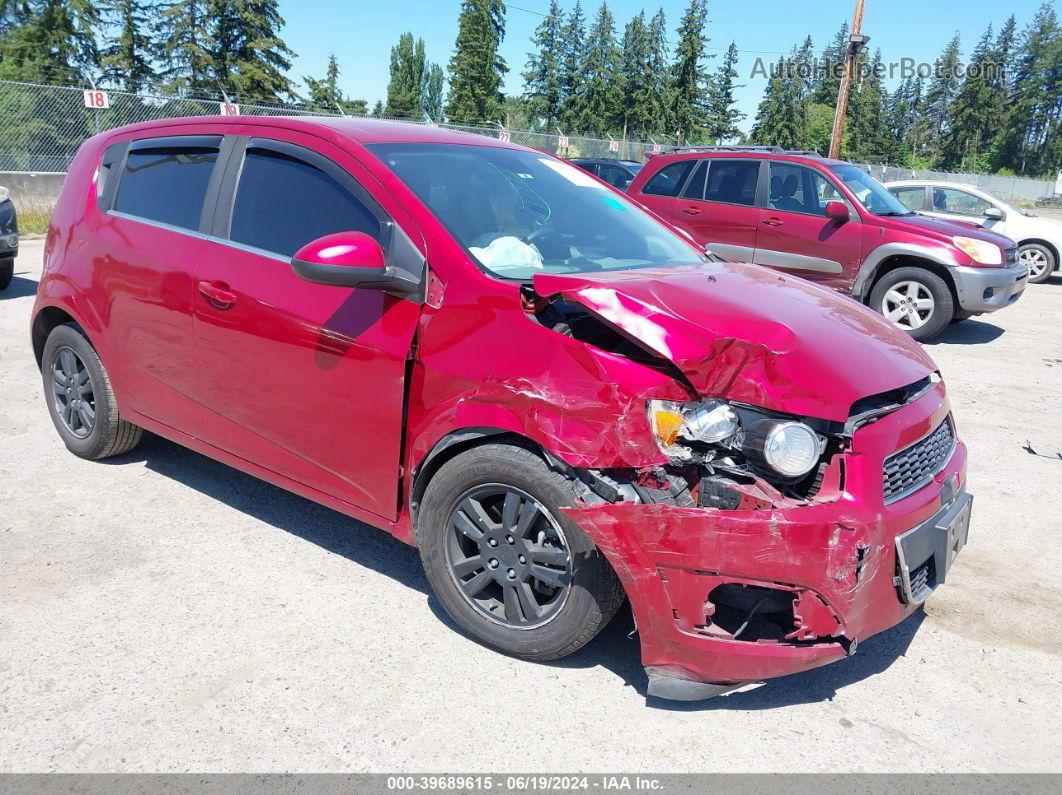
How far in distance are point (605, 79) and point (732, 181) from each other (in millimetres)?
74532

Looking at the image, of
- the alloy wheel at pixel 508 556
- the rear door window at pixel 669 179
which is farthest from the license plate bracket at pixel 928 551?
the rear door window at pixel 669 179

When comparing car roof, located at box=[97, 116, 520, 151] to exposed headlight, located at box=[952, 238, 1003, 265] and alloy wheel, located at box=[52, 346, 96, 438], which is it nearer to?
alloy wheel, located at box=[52, 346, 96, 438]

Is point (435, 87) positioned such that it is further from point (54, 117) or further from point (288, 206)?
point (288, 206)

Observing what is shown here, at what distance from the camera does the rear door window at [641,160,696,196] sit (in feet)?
33.4

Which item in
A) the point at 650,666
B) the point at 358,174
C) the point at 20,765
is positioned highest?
the point at 358,174

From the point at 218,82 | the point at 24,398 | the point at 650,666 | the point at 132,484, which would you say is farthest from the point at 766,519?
the point at 218,82

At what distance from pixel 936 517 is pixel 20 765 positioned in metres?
2.92

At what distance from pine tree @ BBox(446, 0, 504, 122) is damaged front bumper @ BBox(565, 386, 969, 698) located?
76.9 meters

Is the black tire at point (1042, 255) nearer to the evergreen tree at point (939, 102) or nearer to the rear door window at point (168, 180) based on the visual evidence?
the rear door window at point (168, 180)

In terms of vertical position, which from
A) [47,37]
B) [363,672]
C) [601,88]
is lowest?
[363,672]

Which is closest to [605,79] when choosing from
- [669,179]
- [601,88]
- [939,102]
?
[601,88]

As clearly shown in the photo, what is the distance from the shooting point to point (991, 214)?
1313cm
